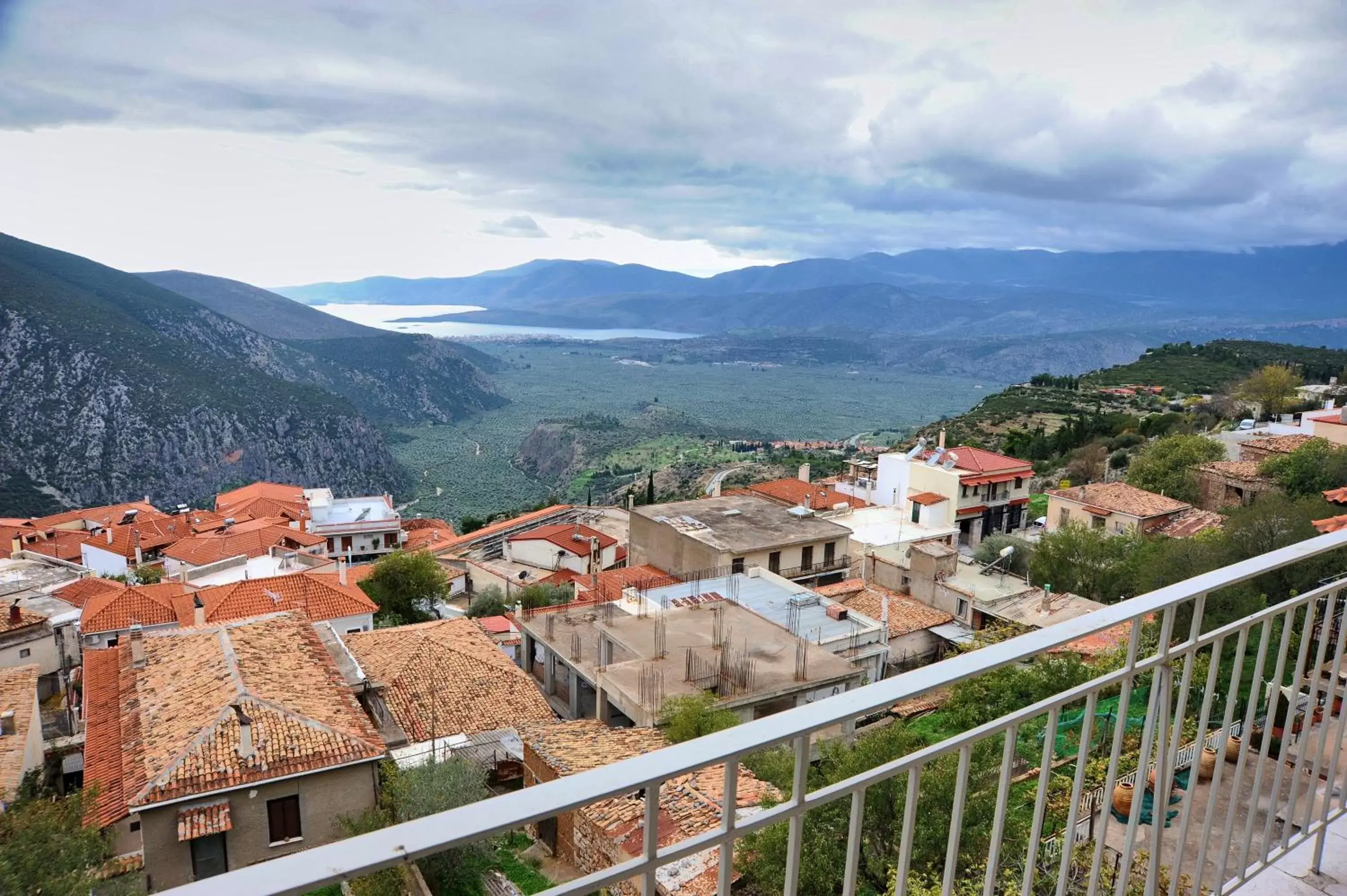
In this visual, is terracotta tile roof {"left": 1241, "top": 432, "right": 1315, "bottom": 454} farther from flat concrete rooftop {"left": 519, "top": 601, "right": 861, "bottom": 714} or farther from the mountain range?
the mountain range

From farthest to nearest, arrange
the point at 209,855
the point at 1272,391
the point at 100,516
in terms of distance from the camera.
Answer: the point at 1272,391
the point at 100,516
the point at 209,855

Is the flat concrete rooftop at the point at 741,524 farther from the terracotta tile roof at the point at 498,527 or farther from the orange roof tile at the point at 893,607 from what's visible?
the terracotta tile roof at the point at 498,527

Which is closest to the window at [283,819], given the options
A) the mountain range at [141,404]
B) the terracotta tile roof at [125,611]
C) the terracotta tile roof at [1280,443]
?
the terracotta tile roof at [125,611]

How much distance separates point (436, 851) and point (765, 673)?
1265cm

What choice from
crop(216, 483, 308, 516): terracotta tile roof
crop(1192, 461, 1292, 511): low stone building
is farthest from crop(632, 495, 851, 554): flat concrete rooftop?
crop(216, 483, 308, 516): terracotta tile roof

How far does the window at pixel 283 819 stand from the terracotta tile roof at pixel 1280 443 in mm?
25031

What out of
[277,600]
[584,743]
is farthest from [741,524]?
[584,743]

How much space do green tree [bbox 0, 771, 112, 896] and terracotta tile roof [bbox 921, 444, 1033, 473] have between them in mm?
25580

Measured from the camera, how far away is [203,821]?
848 cm

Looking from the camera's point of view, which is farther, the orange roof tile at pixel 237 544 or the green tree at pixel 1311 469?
the orange roof tile at pixel 237 544

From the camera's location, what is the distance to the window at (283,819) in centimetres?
898

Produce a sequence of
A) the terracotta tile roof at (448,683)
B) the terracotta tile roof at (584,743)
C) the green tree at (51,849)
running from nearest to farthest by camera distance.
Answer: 1. the green tree at (51,849)
2. the terracotta tile roof at (584,743)
3. the terracotta tile roof at (448,683)

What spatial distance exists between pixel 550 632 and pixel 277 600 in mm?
8091

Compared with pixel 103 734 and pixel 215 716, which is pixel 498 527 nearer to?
pixel 103 734
